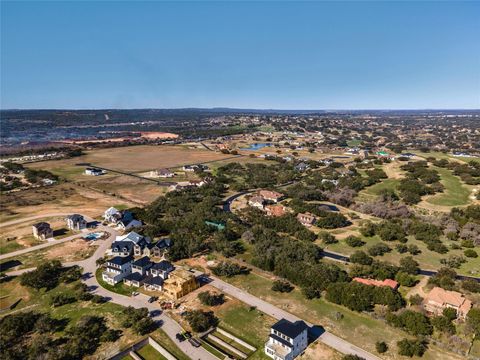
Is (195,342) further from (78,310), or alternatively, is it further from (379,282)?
(379,282)

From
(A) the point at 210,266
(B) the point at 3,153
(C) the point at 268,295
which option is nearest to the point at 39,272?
(A) the point at 210,266

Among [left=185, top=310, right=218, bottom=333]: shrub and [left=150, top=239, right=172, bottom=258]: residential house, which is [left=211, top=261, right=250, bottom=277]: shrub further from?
[left=150, top=239, right=172, bottom=258]: residential house

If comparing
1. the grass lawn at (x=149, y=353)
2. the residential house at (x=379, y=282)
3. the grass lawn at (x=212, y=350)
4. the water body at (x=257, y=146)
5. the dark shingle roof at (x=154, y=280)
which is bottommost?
the grass lawn at (x=149, y=353)

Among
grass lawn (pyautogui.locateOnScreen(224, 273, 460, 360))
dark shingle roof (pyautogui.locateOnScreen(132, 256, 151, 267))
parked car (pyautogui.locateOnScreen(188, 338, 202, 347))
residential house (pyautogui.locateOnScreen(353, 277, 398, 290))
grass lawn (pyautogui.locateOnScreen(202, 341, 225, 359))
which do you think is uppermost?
dark shingle roof (pyautogui.locateOnScreen(132, 256, 151, 267))

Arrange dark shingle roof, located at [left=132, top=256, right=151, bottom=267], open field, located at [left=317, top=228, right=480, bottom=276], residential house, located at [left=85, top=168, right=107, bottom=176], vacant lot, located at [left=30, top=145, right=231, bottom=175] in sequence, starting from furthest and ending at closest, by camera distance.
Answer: vacant lot, located at [left=30, top=145, right=231, bottom=175] → residential house, located at [left=85, top=168, right=107, bottom=176] → open field, located at [left=317, top=228, right=480, bottom=276] → dark shingle roof, located at [left=132, top=256, right=151, bottom=267]

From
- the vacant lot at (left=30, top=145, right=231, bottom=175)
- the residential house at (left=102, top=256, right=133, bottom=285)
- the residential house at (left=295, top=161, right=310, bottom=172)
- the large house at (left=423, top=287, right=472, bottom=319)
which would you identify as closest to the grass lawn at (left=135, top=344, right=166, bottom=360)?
the residential house at (left=102, top=256, right=133, bottom=285)

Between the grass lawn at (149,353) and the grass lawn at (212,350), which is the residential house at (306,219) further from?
the grass lawn at (149,353)

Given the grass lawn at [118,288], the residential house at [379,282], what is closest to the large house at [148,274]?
the grass lawn at [118,288]
